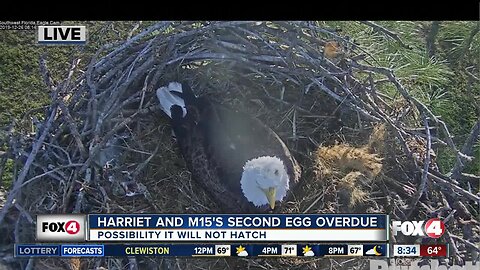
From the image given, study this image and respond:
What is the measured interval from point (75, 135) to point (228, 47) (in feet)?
1.63

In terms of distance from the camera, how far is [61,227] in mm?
2094

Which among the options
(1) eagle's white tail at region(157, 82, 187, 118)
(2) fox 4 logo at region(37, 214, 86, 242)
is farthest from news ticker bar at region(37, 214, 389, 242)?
(1) eagle's white tail at region(157, 82, 187, 118)

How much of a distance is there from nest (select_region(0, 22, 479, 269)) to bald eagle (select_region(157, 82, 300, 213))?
27 millimetres

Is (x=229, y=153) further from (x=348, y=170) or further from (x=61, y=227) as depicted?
(x=61, y=227)

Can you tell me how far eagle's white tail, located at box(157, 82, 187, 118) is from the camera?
2.12 meters

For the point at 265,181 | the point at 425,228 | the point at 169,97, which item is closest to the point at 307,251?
the point at 265,181

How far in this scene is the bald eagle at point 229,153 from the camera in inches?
82.0

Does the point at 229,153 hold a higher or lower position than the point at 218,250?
higher

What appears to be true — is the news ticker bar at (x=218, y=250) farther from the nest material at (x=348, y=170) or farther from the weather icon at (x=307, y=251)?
the nest material at (x=348, y=170)

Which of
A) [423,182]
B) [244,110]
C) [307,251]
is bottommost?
[307,251]

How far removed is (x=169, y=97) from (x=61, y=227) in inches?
18.5

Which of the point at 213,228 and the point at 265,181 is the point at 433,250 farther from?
the point at 213,228

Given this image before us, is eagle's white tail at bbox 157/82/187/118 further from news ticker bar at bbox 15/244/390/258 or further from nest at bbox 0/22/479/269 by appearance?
news ticker bar at bbox 15/244/390/258

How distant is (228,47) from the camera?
7.01ft
